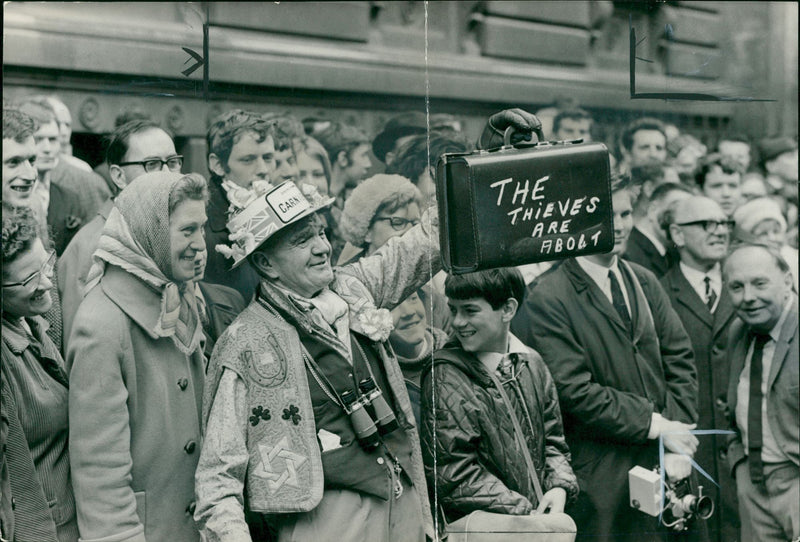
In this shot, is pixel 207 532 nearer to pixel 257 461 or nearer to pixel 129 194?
pixel 257 461

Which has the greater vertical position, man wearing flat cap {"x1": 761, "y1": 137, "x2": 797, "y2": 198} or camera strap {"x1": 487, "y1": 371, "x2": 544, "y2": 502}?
man wearing flat cap {"x1": 761, "y1": 137, "x2": 797, "y2": 198}

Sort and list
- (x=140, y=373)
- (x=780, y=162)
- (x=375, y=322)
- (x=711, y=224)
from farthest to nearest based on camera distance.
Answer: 1. (x=780, y=162)
2. (x=711, y=224)
3. (x=375, y=322)
4. (x=140, y=373)

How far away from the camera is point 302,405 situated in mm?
4148

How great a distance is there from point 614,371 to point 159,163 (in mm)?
2164

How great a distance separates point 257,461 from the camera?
4141mm

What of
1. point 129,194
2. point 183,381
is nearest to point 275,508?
point 183,381

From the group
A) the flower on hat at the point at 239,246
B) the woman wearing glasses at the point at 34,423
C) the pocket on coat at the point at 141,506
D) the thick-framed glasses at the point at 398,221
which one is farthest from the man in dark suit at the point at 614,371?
the woman wearing glasses at the point at 34,423

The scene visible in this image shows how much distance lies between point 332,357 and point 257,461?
0.51 metres

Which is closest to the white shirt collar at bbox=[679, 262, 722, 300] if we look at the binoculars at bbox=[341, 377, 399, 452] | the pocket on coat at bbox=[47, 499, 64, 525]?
the binoculars at bbox=[341, 377, 399, 452]

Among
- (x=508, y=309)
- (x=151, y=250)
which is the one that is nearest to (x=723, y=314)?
(x=508, y=309)

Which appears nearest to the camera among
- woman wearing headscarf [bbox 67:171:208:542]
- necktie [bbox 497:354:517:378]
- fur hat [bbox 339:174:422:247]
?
woman wearing headscarf [bbox 67:171:208:542]

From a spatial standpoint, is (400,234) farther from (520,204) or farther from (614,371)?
(614,371)

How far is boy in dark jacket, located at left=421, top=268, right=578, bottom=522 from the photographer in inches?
173

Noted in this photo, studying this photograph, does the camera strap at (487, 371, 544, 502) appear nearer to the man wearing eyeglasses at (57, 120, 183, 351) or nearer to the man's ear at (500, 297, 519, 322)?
the man's ear at (500, 297, 519, 322)
